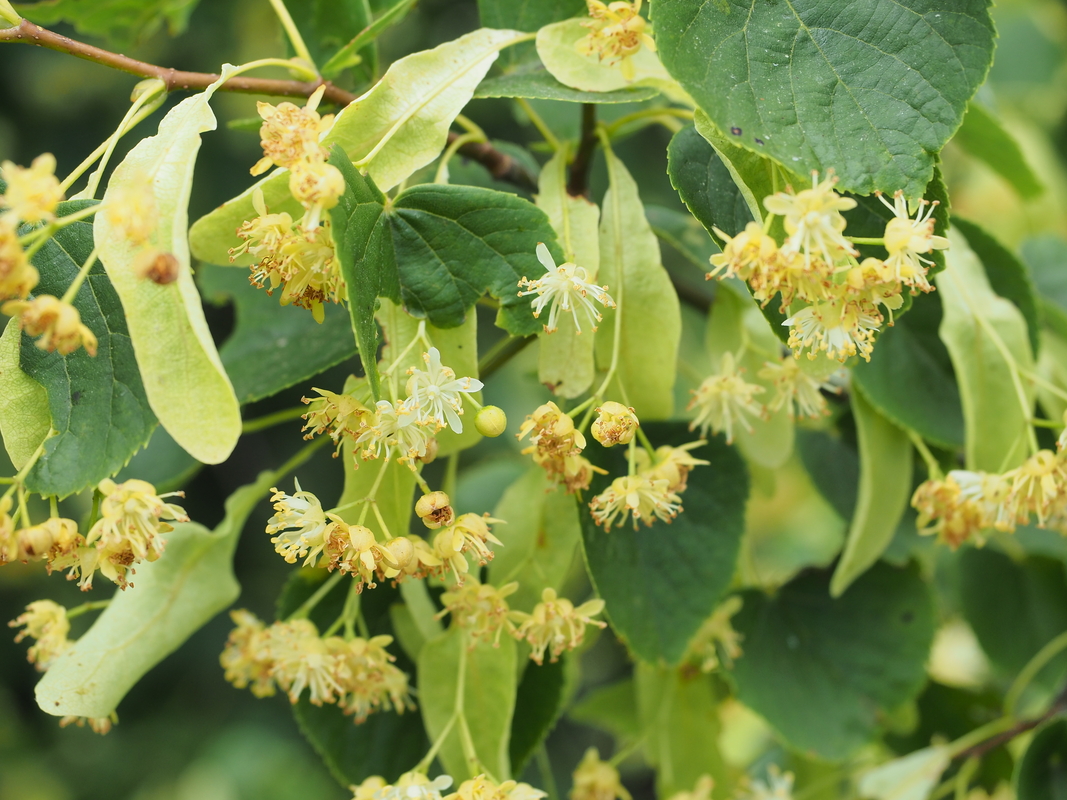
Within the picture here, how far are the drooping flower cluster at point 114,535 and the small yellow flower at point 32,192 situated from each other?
0.20 meters

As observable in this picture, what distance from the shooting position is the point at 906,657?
1082 mm

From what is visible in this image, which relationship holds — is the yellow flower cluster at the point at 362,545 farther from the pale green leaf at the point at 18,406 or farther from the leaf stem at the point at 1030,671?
the leaf stem at the point at 1030,671

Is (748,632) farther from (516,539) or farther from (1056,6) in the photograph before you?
A: (1056,6)

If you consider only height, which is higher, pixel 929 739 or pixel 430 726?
pixel 430 726

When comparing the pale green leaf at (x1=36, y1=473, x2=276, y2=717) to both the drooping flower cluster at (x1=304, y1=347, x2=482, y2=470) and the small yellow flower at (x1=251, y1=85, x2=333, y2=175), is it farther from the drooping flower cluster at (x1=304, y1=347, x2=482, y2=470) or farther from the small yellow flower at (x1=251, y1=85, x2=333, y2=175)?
the small yellow flower at (x1=251, y1=85, x2=333, y2=175)

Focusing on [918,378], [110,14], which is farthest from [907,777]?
[110,14]

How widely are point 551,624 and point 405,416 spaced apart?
271 millimetres

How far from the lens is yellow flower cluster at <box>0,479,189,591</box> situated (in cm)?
63

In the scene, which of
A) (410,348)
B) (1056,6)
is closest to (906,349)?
(410,348)

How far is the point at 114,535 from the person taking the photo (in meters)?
0.64

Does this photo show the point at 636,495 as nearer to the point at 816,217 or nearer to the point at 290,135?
the point at 816,217

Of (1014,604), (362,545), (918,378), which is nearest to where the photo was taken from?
(362,545)

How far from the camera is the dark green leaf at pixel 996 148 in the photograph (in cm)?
109

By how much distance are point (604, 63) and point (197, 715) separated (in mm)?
2457
